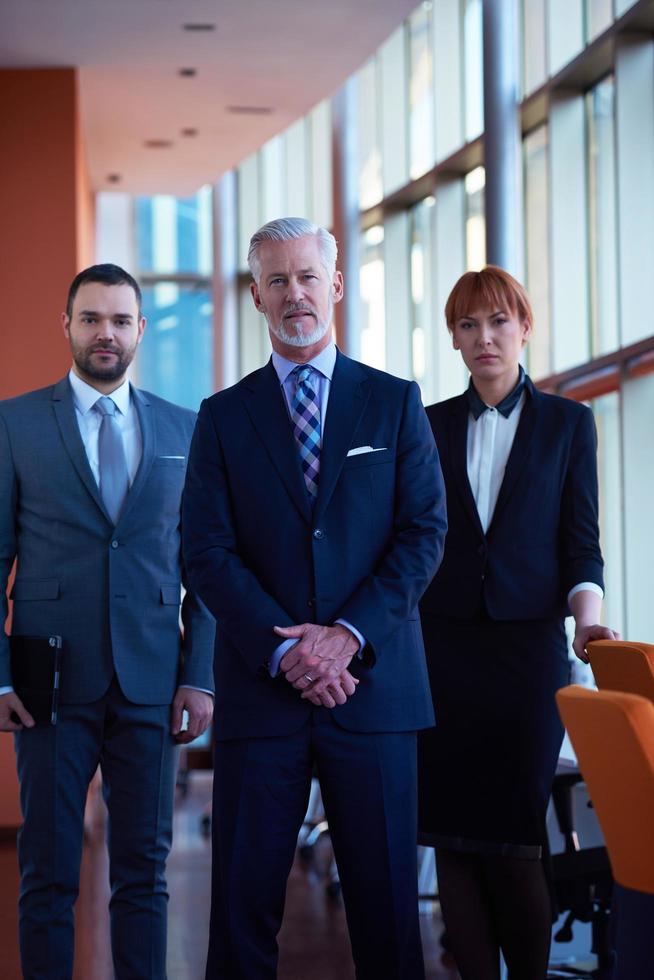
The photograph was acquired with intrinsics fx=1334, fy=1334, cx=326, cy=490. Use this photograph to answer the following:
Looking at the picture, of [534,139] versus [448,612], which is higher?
[534,139]

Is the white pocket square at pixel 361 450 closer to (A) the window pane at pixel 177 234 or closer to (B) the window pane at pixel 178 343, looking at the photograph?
(B) the window pane at pixel 178 343

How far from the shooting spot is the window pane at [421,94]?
10180mm

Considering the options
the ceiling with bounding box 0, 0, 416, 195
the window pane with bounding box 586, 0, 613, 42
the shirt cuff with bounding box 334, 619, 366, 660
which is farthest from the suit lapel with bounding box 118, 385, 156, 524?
the window pane with bounding box 586, 0, 613, 42

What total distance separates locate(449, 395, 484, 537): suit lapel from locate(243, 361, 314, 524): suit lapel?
67cm

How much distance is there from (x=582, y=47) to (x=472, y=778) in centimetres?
583

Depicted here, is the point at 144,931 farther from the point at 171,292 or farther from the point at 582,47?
the point at 171,292

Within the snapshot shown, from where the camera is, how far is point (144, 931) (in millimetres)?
3041

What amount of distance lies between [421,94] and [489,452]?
7.80 metres

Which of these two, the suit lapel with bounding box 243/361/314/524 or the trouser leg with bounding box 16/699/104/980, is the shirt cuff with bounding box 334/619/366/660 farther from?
the trouser leg with bounding box 16/699/104/980

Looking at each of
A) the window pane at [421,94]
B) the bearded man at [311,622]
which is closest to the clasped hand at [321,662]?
the bearded man at [311,622]

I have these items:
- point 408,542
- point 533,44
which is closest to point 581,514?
point 408,542

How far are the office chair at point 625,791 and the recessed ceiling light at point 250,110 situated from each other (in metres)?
7.15

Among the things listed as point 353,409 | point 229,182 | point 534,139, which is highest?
point 229,182

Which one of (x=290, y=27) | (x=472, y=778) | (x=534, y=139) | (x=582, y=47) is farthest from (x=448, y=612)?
(x=534, y=139)
